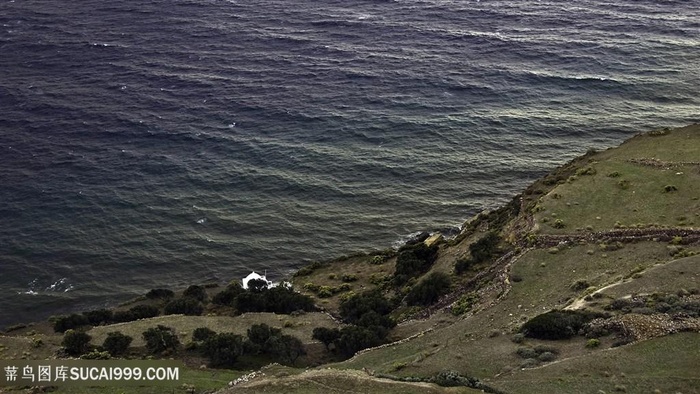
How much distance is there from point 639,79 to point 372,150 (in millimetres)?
58109

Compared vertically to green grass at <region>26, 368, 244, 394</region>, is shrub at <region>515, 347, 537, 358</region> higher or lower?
higher

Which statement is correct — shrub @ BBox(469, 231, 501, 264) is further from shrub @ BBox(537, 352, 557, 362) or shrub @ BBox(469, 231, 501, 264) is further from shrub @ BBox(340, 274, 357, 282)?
shrub @ BBox(537, 352, 557, 362)

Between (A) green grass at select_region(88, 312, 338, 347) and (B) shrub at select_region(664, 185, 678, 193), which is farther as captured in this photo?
(B) shrub at select_region(664, 185, 678, 193)

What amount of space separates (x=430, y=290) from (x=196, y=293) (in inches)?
1106

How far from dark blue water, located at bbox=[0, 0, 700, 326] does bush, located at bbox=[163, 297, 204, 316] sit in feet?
41.4

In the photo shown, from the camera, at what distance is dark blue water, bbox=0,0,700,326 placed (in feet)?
330

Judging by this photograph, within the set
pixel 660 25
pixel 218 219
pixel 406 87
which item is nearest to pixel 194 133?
pixel 218 219

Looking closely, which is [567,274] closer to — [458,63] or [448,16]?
[458,63]

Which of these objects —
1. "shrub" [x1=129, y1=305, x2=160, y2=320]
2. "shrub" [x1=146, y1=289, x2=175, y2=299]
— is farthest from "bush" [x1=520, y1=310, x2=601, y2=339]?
"shrub" [x1=146, y1=289, x2=175, y2=299]

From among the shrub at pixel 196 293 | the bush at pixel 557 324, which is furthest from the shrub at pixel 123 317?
the bush at pixel 557 324

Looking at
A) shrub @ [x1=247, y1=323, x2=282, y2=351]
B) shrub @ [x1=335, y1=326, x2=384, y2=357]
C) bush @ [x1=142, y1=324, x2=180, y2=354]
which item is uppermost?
shrub @ [x1=335, y1=326, x2=384, y2=357]

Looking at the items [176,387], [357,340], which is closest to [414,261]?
[357,340]

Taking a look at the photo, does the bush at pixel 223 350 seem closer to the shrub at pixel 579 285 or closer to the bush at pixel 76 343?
the bush at pixel 76 343

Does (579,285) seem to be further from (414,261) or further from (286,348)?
(286,348)
